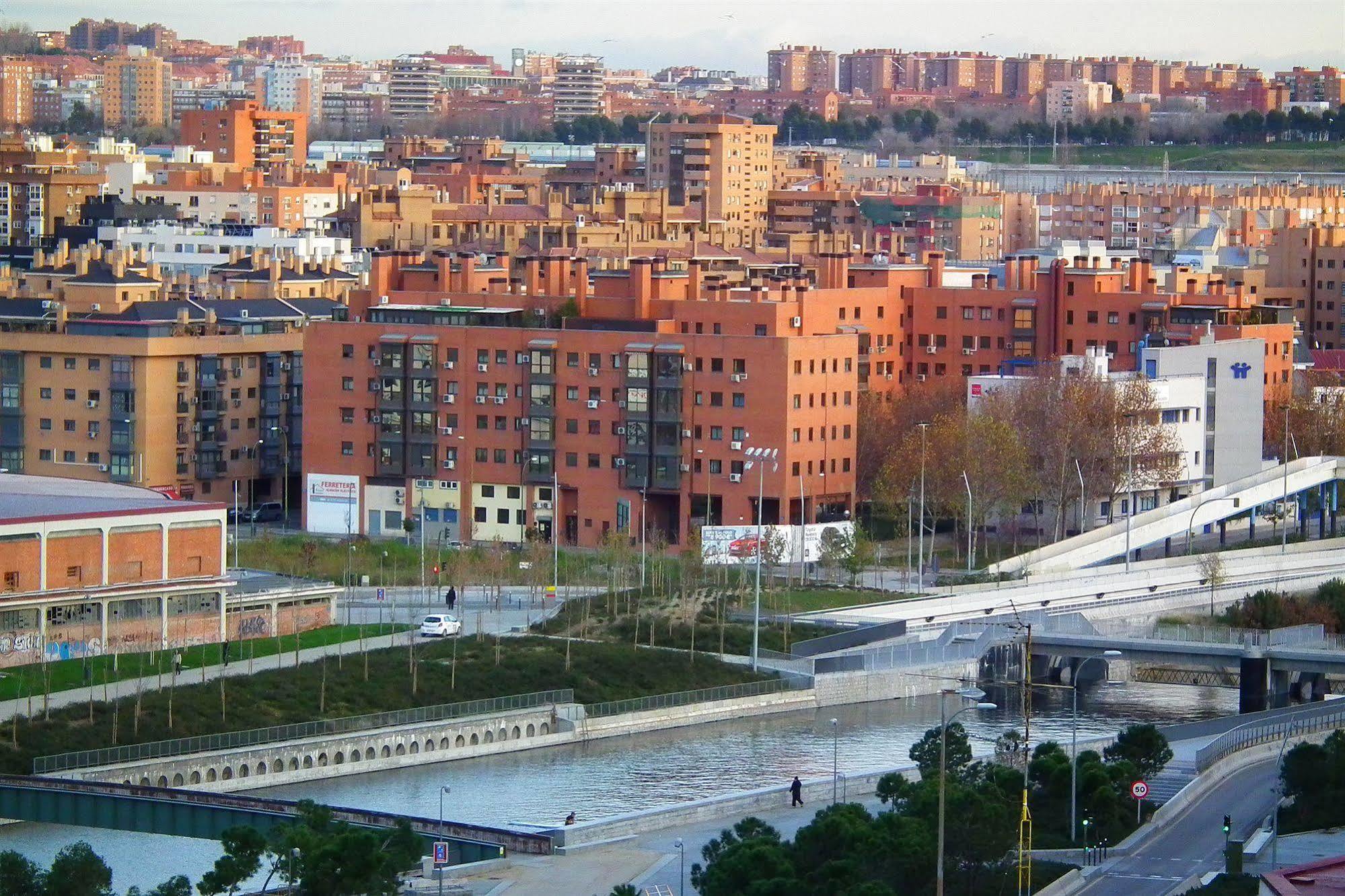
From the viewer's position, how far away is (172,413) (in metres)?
48.8

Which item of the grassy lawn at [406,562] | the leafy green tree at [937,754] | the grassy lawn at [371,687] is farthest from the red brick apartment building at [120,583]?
the leafy green tree at [937,754]

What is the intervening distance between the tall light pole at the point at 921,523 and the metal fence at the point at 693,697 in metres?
5.43

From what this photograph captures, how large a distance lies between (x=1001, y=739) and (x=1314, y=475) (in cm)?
2033

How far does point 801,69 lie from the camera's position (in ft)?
612

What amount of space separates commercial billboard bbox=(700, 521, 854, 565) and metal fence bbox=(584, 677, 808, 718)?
5.16 m

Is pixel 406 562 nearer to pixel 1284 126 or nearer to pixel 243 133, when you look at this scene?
pixel 243 133

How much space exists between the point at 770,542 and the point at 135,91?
11804cm

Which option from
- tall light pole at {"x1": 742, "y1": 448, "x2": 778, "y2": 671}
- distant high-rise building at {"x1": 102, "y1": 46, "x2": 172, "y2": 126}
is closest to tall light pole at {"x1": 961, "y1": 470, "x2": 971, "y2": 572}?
tall light pole at {"x1": 742, "y1": 448, "x2": 778, "y2": 671}

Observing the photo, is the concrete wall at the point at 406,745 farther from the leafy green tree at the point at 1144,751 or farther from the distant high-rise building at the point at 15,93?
the distant high-rise building at the point at 15,93

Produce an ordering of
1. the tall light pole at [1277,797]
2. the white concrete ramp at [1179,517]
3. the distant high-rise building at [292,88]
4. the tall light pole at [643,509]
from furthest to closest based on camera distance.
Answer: the distant high-rise building at [292,88], the white concrete ramp at [1179,517], the tall light pole at [643,509], the tall light pole at [1277,797]

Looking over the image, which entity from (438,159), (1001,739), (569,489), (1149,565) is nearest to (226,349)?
Result: (569,489)

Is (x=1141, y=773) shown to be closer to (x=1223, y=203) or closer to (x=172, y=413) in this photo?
(x=172, y=413)

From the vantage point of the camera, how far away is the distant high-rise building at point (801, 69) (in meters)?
185

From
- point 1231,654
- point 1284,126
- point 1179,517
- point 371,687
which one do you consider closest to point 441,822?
point 371,687
